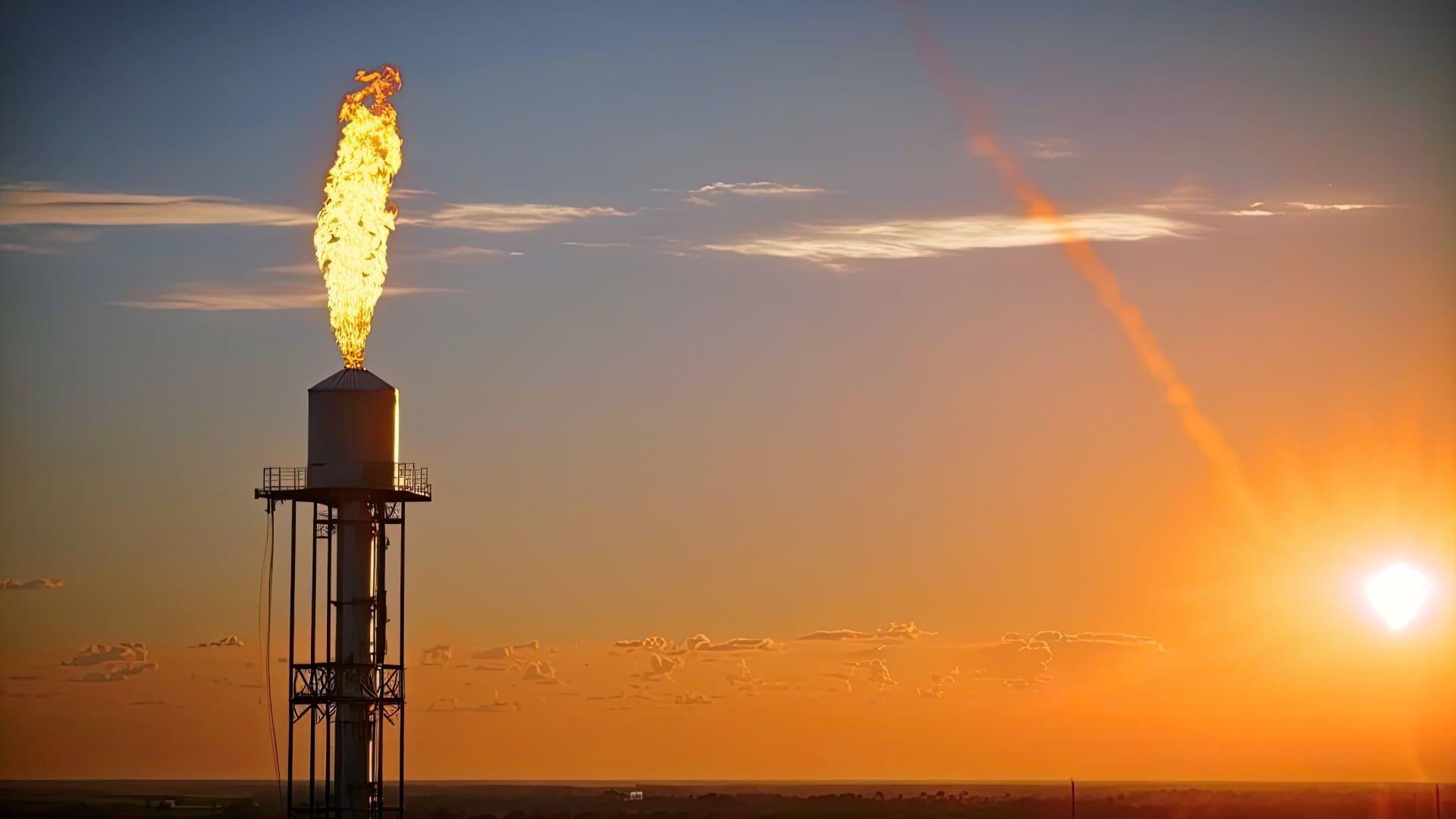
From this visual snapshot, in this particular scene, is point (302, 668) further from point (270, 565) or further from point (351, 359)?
point (351, 359)

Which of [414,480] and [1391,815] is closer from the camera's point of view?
[414,480]

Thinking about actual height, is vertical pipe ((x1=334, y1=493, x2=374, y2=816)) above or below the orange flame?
below

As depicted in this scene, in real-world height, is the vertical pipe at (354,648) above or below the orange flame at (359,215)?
below

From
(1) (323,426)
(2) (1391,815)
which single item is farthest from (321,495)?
(2) (1391,815)

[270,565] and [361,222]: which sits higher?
[361,222]

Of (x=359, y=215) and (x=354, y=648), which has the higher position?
(x=359, y=215)

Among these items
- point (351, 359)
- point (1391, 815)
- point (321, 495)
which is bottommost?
point (1391, 815)

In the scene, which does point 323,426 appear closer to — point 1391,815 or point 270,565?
point 270,565
